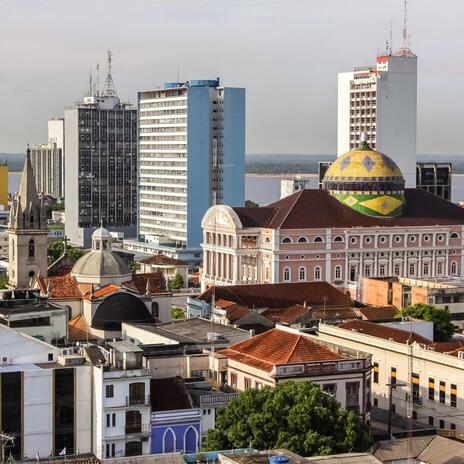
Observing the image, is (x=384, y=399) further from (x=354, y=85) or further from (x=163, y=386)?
(x=354, y=85)

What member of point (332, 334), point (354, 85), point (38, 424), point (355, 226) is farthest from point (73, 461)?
point (354, 85)

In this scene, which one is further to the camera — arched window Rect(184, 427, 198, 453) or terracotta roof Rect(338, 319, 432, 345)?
terracotta roof Rect(338, 319, 432, 345)

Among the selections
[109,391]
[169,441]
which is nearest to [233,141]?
[169,441]

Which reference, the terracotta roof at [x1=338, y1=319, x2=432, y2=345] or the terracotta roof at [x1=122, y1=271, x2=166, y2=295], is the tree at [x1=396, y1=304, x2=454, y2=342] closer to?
the terracotta roof at [x1=338, y1=319, x2=432, y2=345]

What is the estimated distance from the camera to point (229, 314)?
78875mm

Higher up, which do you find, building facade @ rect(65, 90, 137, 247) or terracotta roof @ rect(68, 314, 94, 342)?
building facade @ rect(65, 90, 137, 247)

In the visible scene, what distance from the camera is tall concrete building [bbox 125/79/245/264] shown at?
151750 mm

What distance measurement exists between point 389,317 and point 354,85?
82.8 metres

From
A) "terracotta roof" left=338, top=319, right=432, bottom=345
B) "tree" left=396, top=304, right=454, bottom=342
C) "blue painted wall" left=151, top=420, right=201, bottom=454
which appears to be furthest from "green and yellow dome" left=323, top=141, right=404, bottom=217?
"blue painted wall" left=151, top=420, right=201, bottom=454

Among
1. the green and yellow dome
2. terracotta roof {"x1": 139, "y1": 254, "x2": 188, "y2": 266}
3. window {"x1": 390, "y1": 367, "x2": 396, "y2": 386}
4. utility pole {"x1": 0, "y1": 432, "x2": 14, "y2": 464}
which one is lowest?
terracotta roof {"x1": 139, "y1": 254, "x2": 188, "y2": 266}

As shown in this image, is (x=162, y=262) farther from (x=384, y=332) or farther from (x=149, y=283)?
(x=384, y=332)

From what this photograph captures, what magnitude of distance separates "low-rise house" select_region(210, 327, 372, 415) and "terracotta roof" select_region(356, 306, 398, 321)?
23749 millimetres

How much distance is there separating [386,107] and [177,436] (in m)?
112

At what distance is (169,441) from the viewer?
51.5 meters
